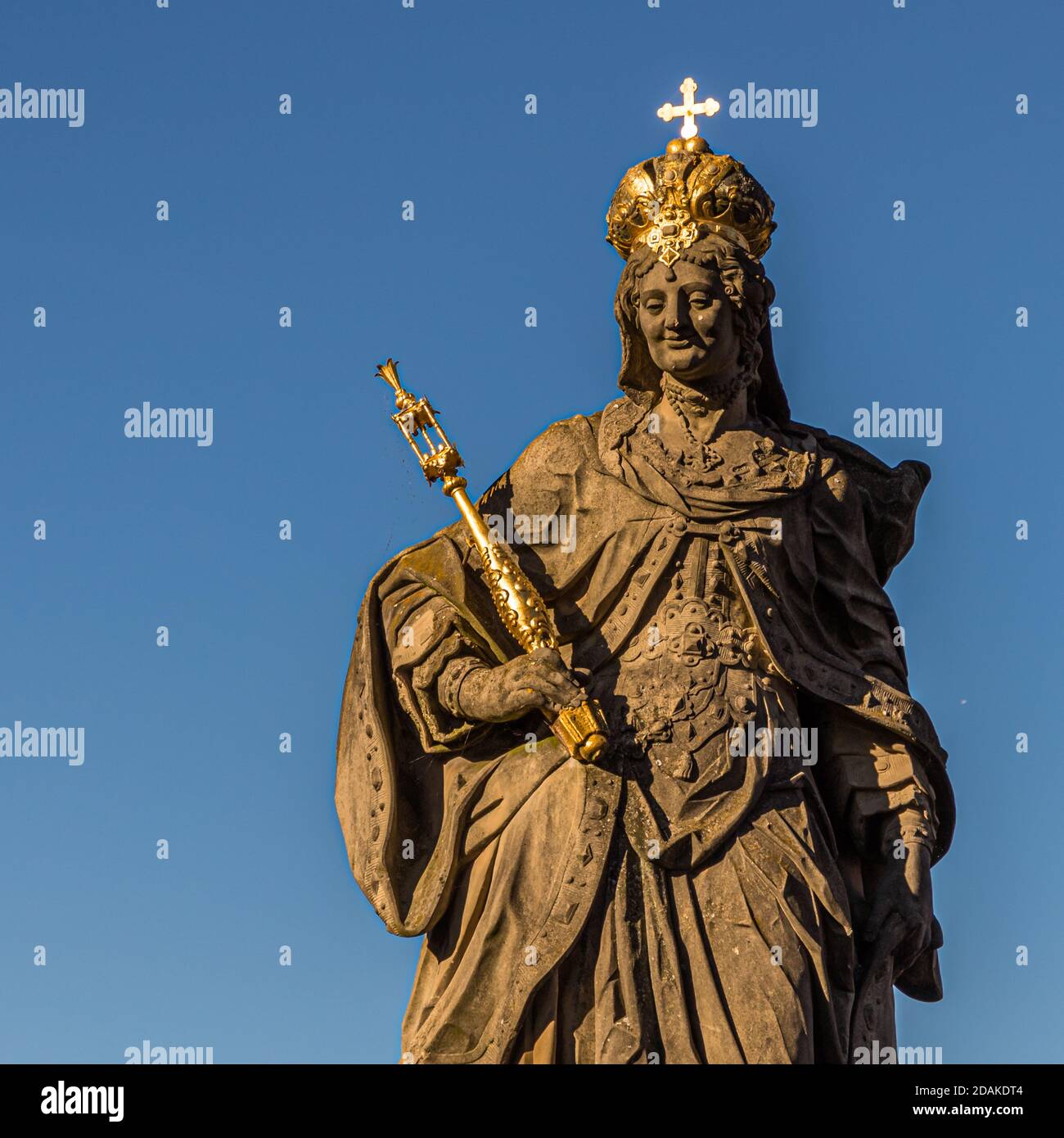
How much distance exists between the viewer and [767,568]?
53.8 ft

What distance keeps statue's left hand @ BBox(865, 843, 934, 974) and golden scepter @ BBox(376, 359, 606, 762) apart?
72.8 inches

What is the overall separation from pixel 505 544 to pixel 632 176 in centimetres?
215

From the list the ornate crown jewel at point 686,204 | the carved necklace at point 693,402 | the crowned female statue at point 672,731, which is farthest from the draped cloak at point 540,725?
the ornate crown jewel at point 686,204

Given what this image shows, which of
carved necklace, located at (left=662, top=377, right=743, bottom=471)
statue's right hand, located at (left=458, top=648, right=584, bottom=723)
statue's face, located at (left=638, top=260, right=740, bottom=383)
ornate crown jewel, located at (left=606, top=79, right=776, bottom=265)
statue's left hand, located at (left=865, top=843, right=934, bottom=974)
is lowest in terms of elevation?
statue's left hand, located at (left=865, top=843, right=934, bottom=974)

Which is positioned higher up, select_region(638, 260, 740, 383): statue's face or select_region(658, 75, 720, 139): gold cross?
select_region(658, 75, 720, 139): gold cross

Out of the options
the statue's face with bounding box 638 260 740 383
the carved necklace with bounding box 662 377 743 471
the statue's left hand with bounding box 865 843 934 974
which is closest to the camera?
A: the statue's left hand with bounding box 865 843 934 974

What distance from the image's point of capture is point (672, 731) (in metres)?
15.9

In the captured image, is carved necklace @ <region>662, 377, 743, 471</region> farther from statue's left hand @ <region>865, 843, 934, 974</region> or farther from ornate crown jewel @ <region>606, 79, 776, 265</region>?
statue's left hand @ <region>865, 843, 934, 974</region>

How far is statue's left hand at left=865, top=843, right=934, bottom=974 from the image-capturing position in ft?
Result: 53.1

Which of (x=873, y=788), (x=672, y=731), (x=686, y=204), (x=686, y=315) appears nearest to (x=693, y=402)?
(x=686, y=315)

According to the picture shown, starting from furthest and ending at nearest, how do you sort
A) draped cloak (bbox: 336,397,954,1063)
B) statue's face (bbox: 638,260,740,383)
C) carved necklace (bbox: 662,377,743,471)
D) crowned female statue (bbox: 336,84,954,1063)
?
carved necklace (bbox: 662,377,743,471)
statue's face (bbox: 638,260,740,383)
draped cloak (bbox: 336,397,954,1063)
crowned female statue (bbox: 336,84,954,1063)

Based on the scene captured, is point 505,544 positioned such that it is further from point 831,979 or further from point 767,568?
point 831,979

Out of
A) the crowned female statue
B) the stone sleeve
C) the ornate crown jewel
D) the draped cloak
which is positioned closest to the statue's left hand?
the crowned female statue
